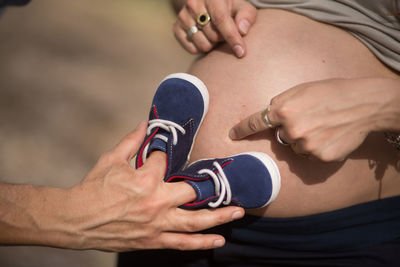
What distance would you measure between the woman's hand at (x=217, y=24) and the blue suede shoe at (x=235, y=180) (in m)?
0.29

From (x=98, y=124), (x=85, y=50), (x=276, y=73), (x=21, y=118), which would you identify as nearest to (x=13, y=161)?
(x=21, y=118)

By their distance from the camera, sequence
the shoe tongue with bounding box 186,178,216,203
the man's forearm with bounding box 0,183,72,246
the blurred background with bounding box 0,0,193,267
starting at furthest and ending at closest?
the blurred background with bounding box 0,0,193,267
the shoe tongue with bounding box 186,178,216,203
the man's forearm with bounding box 0,183,72,246

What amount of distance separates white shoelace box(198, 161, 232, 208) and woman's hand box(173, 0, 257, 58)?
0.32 m

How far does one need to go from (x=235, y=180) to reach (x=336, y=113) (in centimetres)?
28

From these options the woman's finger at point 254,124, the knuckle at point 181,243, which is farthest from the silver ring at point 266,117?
the knuckle at point 181,243

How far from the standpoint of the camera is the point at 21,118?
1.45 m

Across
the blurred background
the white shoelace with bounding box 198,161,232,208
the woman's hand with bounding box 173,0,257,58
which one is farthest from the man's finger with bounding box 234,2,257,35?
the blurred background

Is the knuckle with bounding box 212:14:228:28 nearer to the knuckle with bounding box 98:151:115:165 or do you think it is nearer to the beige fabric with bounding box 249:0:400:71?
the beige fabric with bounding box 249:0:400:71

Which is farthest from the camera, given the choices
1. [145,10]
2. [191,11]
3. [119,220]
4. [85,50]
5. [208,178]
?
[145,10]

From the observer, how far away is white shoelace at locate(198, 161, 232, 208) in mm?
728

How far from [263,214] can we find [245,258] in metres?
0.15

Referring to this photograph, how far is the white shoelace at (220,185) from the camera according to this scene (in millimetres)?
728

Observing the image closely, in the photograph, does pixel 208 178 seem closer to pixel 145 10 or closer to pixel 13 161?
pixel 13 161

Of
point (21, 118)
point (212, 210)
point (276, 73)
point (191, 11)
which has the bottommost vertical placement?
point (21, 118)
